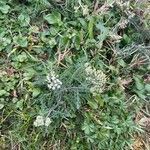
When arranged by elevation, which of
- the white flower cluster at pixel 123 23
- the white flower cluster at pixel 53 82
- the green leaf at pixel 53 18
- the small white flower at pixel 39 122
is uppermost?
the white flower cluster at pixel 123 23

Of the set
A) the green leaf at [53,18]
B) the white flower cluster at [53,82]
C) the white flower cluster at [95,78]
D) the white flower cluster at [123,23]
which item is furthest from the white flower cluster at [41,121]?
the white flower cluster at [123,23]

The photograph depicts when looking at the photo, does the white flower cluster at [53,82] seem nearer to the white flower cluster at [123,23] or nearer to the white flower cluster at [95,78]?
the white flower cluster at [95,78]

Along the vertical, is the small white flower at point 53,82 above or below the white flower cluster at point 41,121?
above

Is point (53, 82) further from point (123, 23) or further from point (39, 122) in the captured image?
point (123, 23)

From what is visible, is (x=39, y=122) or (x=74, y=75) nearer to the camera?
(x=39, y=122)

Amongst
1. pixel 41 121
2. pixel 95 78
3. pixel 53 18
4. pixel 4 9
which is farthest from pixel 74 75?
pixel 4 9

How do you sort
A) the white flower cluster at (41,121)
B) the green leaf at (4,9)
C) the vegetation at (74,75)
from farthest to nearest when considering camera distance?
the green leaf at (4,9) → the vegetation at (74,75) → the white flower cluster at (41,121)

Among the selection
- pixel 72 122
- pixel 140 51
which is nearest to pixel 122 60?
pixel 140 51

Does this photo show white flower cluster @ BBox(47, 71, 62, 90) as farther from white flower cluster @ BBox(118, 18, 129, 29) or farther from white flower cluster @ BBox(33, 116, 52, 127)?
white flower cluster @ BBox(118, 18, 129, 29)

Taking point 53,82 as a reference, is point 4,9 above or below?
above
